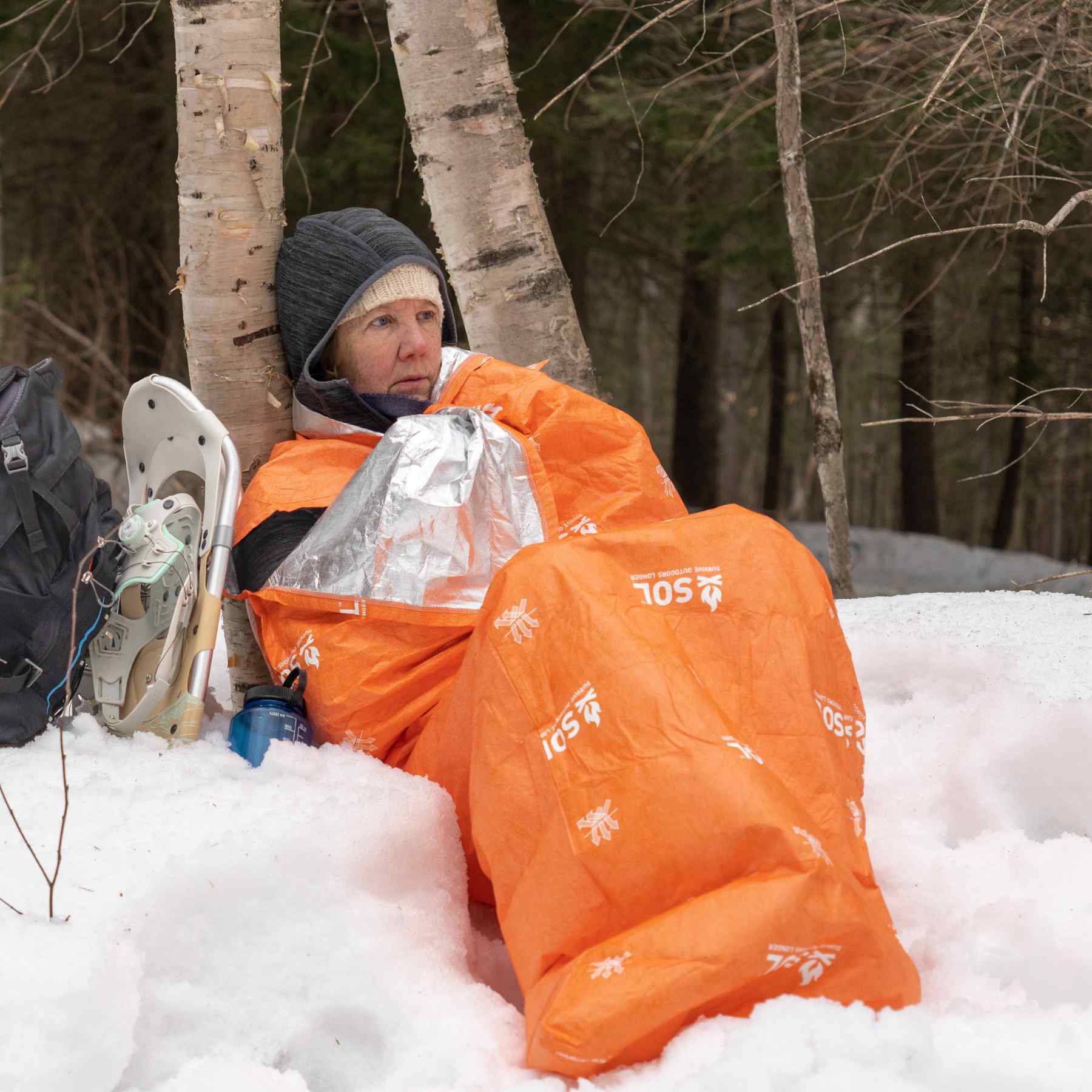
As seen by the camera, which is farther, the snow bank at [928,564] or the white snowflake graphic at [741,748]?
the snow bank at [928,564]

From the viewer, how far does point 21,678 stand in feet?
7.11

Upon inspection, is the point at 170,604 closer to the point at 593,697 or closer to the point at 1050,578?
the point at 593,697

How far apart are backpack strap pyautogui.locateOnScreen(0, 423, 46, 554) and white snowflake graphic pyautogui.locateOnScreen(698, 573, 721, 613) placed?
118 centimetres

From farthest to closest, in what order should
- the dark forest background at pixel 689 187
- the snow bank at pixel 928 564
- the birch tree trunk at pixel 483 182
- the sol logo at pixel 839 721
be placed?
the snow bank at pixel 928 564 → the dark forest background at pixel 689 187 → the birch tree trunk at pixel 483 182 → the sol logo at pixel 839 721

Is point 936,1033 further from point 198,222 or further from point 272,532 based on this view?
point 198,222

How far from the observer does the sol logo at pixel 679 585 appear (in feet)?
6.28

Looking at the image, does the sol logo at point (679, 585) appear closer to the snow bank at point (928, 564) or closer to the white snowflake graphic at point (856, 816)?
the white snowflake graphic at point (856, 816)

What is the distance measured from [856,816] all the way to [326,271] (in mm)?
1598

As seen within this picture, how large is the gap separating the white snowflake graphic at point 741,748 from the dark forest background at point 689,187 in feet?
6.74

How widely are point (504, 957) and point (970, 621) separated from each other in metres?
1.67

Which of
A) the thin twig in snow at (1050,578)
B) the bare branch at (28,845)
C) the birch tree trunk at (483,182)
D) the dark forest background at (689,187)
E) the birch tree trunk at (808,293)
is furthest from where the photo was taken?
the dark forest background at (689,187)

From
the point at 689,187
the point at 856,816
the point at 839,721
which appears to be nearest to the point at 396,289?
A: the point at 839,721

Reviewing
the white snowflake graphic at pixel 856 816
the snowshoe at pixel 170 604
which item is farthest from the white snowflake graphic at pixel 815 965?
the snowshoe at pixel 170 604

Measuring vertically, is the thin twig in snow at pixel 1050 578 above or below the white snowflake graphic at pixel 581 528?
below
